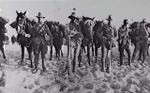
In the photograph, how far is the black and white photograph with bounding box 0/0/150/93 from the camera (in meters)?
5.16

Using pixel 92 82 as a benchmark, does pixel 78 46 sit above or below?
above

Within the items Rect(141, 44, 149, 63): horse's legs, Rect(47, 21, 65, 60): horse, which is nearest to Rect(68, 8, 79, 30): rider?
Rect(47, 21, 65, 60): horse

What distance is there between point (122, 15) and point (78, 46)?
3.43 feet

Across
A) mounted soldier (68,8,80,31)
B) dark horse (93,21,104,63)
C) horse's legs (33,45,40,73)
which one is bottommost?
horse's legs (33,45,40,73)

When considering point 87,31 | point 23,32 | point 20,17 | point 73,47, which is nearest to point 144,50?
point 87,31

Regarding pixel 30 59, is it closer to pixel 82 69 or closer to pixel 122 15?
pixel 82 69

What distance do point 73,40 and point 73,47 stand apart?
13 cm

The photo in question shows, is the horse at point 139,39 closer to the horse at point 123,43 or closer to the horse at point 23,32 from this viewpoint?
the horse at point 123,43

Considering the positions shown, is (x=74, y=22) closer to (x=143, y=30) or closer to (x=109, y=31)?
(x=109, y=31)

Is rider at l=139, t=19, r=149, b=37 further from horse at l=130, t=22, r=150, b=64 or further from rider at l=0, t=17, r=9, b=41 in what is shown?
rider at l=0, t=17, r=9, b=41

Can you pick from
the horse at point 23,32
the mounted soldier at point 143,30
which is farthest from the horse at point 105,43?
the horse at point 23,32

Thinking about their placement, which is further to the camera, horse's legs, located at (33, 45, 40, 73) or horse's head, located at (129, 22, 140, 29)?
horse's head, located at (129, 22, 140, 29)

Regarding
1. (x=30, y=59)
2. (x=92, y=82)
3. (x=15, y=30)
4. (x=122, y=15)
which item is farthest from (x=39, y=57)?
(x=122, y=15)

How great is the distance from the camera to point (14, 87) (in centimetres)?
516
